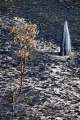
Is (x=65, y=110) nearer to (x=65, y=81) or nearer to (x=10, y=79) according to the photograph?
(x=65, y=81)

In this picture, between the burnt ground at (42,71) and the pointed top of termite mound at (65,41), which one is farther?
the pointed top of termite mound at (65,41)

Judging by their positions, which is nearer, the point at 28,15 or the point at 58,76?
the point at 58,76

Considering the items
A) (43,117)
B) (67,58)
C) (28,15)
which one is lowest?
(43,117)

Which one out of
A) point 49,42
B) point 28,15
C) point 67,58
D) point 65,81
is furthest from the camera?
point 28,15

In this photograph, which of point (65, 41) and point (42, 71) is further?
point (65, 41)

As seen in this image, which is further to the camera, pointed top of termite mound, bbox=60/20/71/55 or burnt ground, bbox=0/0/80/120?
pointed top of termite mound, bbox=60/20/71/55

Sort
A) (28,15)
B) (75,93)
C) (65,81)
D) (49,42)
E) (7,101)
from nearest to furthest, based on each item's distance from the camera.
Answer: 1. (7,101)
2. (75,93)
3. (65,81)
4. (49,42)
5. (28,15)

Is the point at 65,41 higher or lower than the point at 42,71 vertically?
higher

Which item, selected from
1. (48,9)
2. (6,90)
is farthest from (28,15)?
(6,90)
